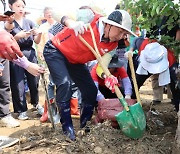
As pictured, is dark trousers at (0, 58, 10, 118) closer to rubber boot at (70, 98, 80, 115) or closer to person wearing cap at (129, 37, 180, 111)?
rubber boot at (70, 98, 80, 115)

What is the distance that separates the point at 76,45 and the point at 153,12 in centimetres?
88

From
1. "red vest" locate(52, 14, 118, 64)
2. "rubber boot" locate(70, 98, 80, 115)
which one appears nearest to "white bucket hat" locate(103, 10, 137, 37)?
"red vest" locate(52, 14, 118, 64)

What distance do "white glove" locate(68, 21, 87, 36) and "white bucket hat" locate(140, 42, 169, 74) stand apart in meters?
1.45

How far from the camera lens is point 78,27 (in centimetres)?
321

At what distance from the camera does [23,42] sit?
4855 mm

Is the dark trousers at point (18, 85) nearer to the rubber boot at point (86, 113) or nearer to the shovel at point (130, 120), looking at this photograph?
the rubber boot at point (86, 113)

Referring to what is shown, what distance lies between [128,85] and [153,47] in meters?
0.62

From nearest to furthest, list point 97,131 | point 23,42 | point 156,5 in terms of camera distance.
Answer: point 156,5 → point 97,131 → point 23,42

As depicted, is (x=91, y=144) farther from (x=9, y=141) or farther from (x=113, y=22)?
(x=113, y=22)

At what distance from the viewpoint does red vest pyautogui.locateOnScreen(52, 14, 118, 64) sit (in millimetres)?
3469

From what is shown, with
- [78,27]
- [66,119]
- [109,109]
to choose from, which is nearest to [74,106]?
[109,109]

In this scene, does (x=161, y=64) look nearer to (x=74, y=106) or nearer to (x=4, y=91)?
(x=74, y=106)

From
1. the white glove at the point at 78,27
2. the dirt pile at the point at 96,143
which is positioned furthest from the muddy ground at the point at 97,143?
the white glove at the point at 78,27

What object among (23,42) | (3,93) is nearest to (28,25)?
(23,42)
